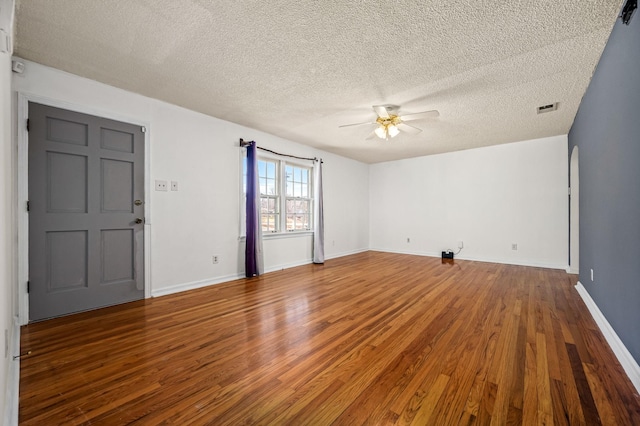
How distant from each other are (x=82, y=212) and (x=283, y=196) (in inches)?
116

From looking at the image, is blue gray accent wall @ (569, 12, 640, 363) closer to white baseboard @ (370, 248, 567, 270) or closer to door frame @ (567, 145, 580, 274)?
door frame @ (567, 145, 580, 274)

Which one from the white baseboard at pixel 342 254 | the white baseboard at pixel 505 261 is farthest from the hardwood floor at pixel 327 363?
the white baseboard at pixel 342 254

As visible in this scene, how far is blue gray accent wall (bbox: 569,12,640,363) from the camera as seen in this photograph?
171cm

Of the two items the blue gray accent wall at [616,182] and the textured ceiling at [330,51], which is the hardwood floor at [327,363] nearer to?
the blue gray accent wall at [616,182]

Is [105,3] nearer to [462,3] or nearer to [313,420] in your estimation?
[462,3]

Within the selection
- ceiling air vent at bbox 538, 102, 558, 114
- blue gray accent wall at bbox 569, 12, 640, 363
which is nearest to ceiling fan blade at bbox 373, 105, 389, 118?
blue gray accent wall at bbox 569, 12, 640, 363

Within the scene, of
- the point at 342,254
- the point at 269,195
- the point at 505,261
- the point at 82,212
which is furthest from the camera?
the point at 342,254

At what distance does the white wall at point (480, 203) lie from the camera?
5047 mm

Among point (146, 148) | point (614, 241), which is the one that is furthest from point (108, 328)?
point (614, 241)

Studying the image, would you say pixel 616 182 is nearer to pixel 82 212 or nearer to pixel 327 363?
pixel 327 363

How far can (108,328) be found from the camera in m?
2.47

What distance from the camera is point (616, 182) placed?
207cm

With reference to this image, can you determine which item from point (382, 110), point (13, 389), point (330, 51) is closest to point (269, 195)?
point (382, 110)

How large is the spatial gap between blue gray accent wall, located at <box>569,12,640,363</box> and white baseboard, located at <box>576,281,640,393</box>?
1.7 inches
